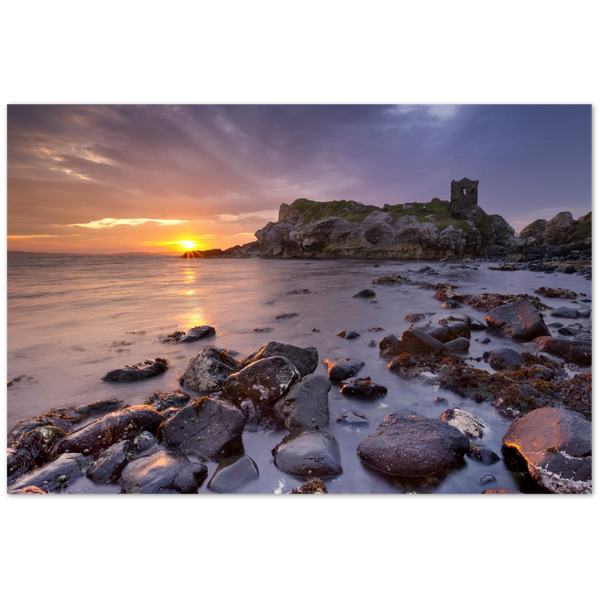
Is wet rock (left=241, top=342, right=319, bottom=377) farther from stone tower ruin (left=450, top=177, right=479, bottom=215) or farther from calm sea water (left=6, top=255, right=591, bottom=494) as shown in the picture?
stone tower ruin (left=450, top=177, right=479, bottom=215)

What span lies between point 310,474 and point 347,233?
5962 centimetres

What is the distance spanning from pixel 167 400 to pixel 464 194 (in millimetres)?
74276

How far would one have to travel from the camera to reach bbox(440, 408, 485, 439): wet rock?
312cm

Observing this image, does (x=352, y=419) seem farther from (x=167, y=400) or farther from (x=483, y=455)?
(x=167, y=400)

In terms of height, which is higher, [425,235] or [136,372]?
[425,235]

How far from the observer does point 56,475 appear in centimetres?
252

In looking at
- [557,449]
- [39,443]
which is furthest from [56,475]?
[557,449]

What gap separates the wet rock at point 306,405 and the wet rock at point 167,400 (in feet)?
4.80

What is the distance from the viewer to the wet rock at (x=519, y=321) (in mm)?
6145

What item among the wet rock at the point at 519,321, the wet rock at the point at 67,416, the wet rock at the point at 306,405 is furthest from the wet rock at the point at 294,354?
the wet rock at the point at 519,321

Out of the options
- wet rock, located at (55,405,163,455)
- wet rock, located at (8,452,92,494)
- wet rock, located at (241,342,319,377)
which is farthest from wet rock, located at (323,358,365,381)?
Answer: wet rock, located at (8,452,92,494)

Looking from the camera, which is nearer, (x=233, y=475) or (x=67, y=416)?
(x=233, y=475)
